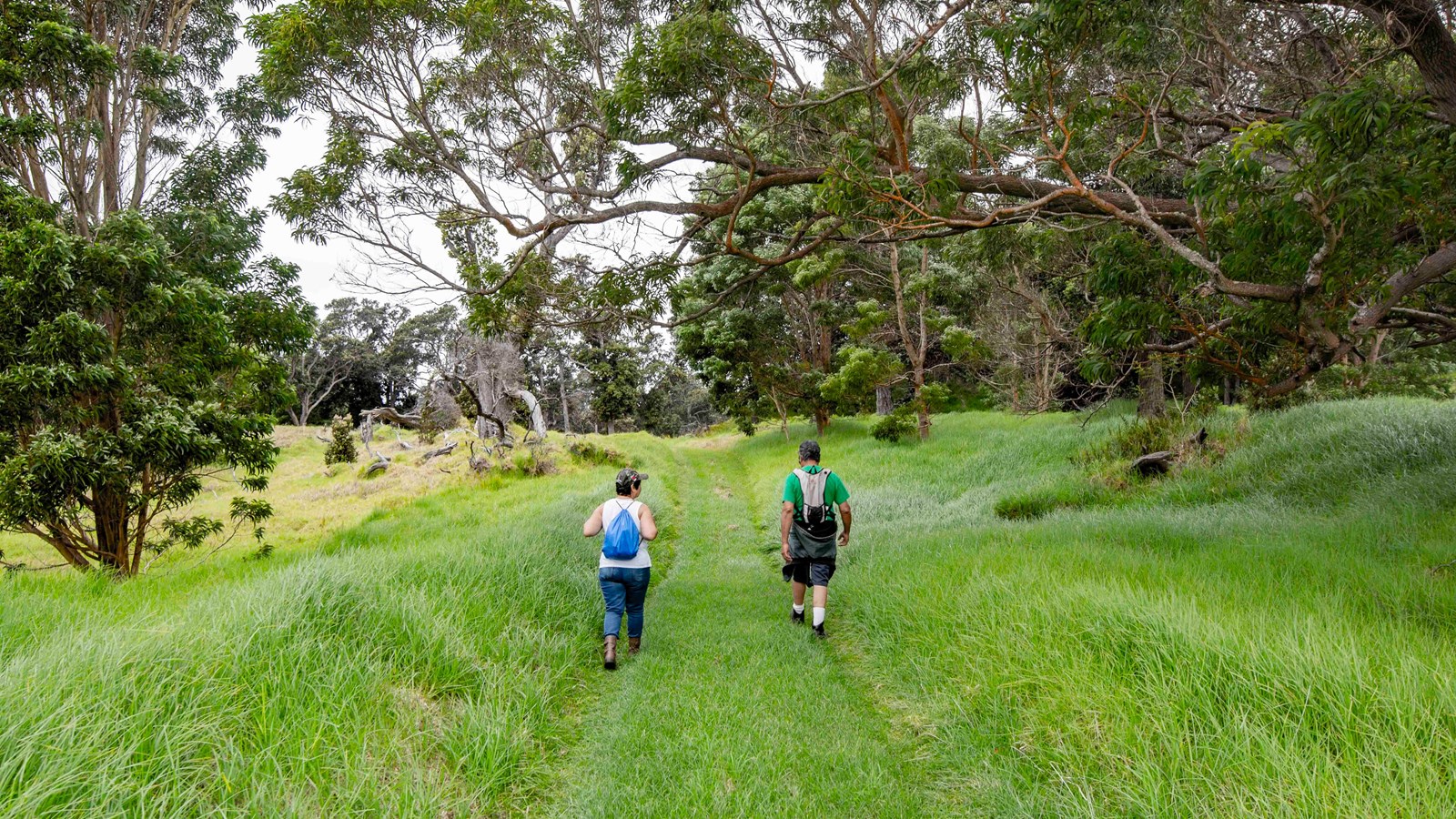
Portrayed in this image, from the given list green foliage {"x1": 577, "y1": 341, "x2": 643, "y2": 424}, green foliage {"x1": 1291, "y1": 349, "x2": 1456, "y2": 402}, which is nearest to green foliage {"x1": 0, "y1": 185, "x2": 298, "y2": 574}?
green foliage {"x1": 1291, "y1": 349, "x2": 1456, "y2": 402}

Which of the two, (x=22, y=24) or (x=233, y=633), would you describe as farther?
(x=22, y=24)

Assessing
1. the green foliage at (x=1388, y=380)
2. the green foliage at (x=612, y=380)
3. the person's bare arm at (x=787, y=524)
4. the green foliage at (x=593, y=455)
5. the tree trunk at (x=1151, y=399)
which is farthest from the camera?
the green foliage at (x=612, y=380)

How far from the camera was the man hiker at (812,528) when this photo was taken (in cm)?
528

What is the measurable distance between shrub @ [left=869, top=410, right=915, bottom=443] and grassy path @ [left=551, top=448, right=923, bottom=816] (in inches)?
399

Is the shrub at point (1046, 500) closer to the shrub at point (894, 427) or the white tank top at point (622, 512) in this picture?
the shrub at point (894, 427)

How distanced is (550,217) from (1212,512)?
8965 millimetres

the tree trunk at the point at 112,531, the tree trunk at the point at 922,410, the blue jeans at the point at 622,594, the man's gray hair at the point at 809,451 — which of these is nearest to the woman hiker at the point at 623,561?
the blue jeans at the point at 622,594

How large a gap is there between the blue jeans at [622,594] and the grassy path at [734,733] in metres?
0.29

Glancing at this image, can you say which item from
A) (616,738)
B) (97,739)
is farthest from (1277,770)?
(97,739)

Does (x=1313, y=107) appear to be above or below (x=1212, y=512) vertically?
above

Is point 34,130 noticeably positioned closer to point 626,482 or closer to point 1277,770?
point 626,482

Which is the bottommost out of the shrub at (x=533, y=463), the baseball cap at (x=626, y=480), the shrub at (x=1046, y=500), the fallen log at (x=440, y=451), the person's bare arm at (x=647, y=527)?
the shrub at (x=1046, y=500)

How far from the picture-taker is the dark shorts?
17.3ft

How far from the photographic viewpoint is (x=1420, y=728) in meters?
2.32
